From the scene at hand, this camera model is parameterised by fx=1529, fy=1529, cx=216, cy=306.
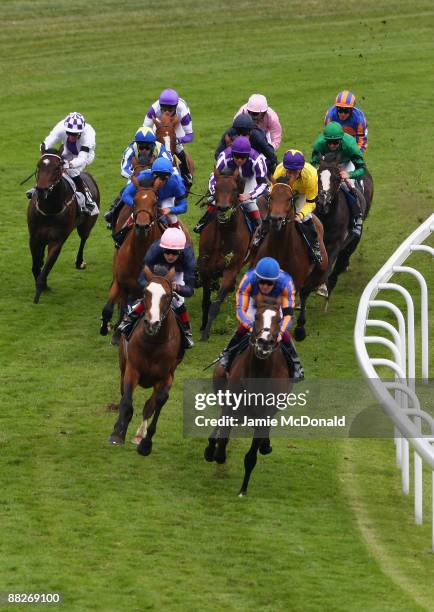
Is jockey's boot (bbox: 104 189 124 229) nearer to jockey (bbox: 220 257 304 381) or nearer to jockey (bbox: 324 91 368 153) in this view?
jockey (bbox: 324 91 368 153)

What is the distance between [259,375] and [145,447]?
4.73 ft

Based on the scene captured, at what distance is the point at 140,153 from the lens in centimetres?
1756

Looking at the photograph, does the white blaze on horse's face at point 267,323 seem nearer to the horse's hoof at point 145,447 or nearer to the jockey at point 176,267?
the jockey at point 176,267

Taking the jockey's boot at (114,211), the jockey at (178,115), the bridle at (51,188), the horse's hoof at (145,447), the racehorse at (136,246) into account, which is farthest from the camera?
the jockey at (178,115)

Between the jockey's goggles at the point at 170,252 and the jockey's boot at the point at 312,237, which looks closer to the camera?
the jockey's goggles at the point at 170,252

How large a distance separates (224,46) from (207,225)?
18.2 meters

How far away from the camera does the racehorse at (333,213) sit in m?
18.7

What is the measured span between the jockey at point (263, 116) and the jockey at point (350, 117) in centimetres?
71

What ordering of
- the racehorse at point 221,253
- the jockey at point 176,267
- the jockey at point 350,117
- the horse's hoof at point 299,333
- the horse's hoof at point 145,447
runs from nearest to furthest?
the horse's hoof at point 145,447, the jockey at point 176,267, the racehorse at point 221,253, the horse's hoof at point 299,333, the jockey at point 350,117

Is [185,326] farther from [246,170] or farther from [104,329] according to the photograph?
[246,170]

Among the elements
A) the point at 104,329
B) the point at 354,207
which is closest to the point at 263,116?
the point at 354,207

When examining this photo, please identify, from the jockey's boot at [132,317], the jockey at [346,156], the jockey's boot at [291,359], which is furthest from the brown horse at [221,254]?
the jockey's boot at [291,359]

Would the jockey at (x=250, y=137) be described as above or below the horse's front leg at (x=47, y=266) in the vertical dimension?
above

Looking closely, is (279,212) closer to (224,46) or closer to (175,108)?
(175,108)
